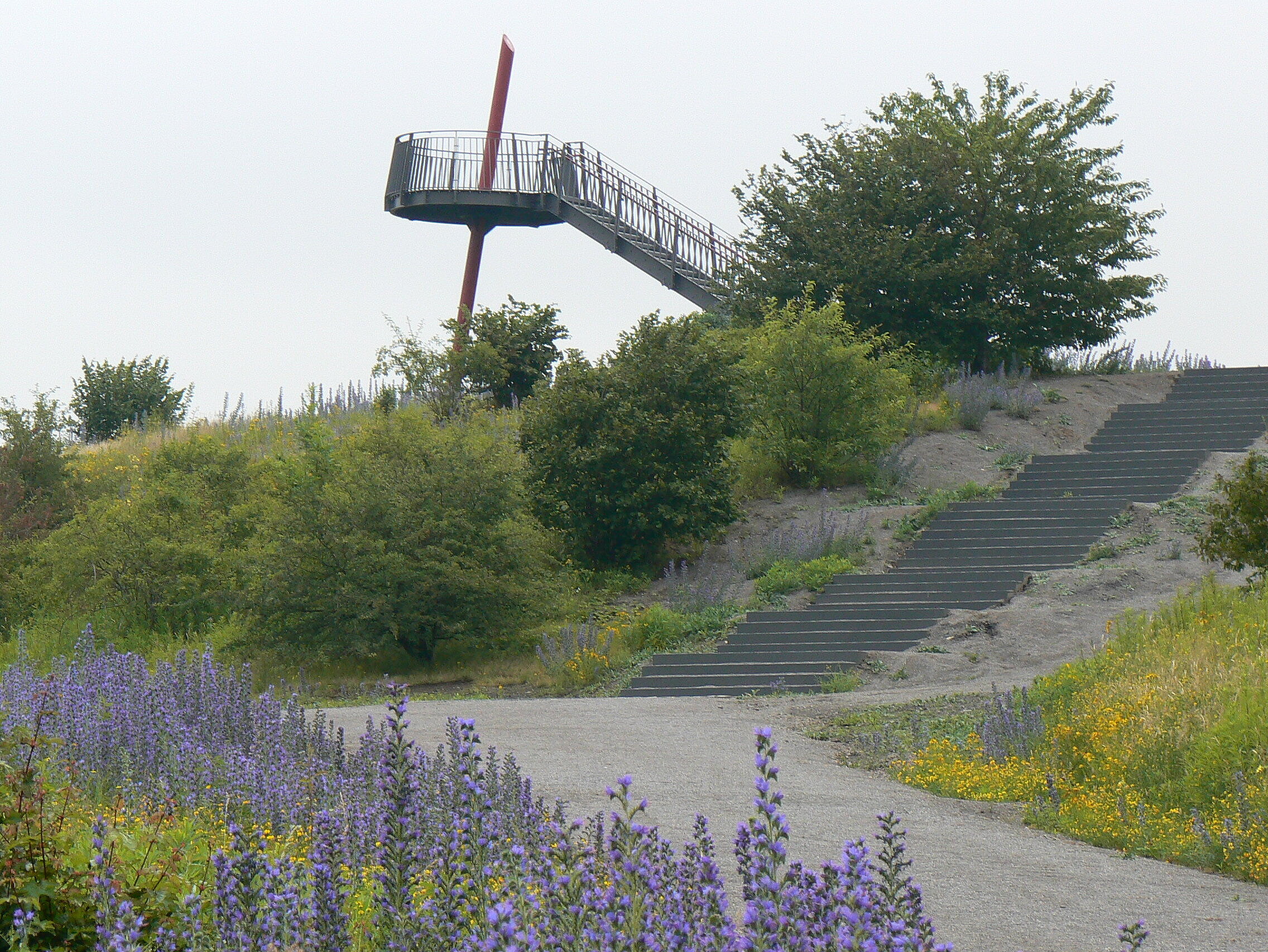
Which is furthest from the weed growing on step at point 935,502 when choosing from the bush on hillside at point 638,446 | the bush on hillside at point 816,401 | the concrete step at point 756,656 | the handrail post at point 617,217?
the handrail post at point 617,217

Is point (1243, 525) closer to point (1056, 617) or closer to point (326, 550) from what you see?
point (1056, 617)

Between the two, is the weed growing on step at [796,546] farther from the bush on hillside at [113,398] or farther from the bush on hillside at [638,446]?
the bush on hillside at [113,398]

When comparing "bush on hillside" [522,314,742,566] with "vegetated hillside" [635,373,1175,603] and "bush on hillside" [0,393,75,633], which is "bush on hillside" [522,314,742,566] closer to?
"vegetated hillside" [635,373,1175,603]

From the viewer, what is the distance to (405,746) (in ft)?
11.4

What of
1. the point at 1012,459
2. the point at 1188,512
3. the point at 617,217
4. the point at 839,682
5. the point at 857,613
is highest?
the point at 617,217

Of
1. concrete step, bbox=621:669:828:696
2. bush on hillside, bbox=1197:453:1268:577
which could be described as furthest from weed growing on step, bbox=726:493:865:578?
bush on hillside, bbox=1197:453:1268:577

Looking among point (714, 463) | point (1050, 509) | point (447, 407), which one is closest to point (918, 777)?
point (714, 463)

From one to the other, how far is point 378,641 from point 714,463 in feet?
20.3

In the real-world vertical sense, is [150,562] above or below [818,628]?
above

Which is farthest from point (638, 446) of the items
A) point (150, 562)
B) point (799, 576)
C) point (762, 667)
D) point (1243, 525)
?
point (1243, 525)

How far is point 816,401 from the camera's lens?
2323cm

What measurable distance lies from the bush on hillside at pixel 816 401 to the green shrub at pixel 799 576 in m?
3.92

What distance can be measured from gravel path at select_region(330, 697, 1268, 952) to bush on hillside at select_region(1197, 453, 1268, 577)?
15.3 feet

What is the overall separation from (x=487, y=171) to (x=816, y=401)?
43.7ft
